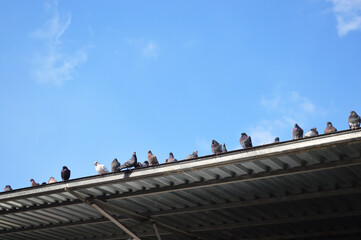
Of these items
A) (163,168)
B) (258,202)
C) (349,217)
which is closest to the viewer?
(163,168)

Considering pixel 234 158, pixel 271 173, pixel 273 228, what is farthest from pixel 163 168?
pixel 273 228

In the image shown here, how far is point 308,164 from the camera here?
1292cm

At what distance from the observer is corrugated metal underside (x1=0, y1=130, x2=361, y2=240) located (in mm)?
12695

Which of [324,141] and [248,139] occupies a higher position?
[248,139]

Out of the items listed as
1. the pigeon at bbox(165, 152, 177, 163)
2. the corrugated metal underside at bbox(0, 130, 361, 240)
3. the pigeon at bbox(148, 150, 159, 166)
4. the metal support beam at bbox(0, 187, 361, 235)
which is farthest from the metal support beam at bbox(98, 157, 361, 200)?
the pigeon at bbox(165, 152, 177, 163)

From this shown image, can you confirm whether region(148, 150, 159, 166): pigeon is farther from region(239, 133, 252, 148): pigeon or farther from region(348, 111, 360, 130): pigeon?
region(348, 111, 360, 130): pigeon

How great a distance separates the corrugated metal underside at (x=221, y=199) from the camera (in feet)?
41.7

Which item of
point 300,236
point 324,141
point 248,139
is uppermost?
point 248,139

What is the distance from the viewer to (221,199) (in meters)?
15.7

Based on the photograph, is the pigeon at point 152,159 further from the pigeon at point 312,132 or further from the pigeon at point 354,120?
the pigeon at point 354,120

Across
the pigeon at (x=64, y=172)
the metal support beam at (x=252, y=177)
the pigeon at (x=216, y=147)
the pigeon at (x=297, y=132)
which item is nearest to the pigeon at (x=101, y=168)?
the pigeon at (x=64, y=172)

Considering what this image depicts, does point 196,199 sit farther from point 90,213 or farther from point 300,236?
point 300,236

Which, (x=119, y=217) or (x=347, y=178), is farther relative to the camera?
(x=119, y=217)

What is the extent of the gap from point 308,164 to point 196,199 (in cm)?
436
